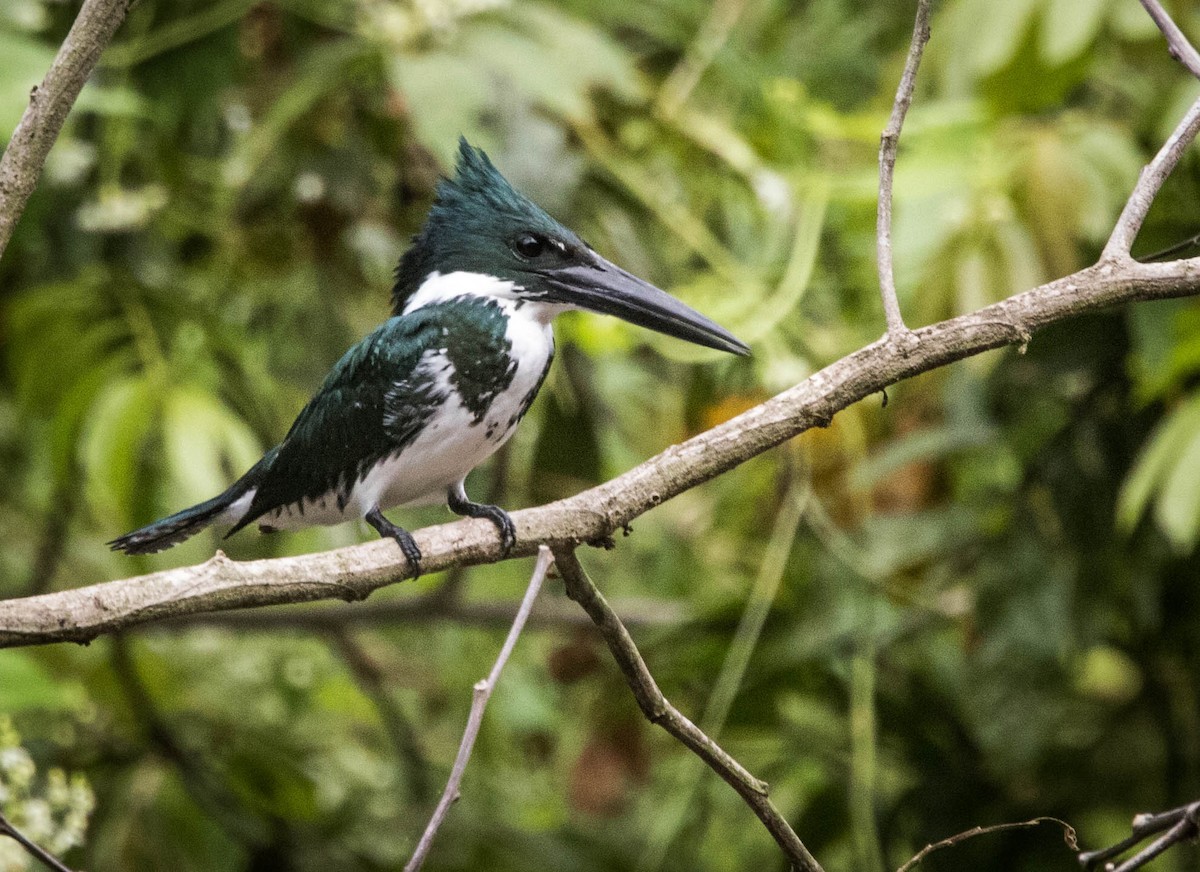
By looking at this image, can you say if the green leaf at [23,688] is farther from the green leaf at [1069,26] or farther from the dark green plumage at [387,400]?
the green leaf at [1069,26]

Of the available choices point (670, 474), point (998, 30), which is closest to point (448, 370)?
point (670, 474)

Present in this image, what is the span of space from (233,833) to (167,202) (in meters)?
1.41

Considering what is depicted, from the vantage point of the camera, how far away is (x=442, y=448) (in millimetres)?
2143

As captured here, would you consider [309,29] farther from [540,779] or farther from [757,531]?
[540,779]

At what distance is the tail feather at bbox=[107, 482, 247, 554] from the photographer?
2051 mm

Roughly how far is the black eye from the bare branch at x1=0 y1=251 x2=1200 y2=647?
60cm

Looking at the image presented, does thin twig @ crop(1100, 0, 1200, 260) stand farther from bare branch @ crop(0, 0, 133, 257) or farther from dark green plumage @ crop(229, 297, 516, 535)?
bare branch @ crop(0, 0, 133, 257)

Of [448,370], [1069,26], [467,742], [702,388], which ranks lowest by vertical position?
[467,742]

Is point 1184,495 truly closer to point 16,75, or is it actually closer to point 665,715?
point 665,715

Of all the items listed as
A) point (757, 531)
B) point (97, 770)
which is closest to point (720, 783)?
point (757, 531)

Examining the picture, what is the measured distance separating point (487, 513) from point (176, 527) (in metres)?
0.45

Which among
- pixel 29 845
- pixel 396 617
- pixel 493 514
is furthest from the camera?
pixel 396 617

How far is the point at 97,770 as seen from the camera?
347 cm

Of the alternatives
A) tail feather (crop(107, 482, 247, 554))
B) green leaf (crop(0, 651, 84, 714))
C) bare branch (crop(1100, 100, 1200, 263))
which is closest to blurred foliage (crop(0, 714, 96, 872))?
green leaf (crop(0, 651, 84, 714))
